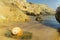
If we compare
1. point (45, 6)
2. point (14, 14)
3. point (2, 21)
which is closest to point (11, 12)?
point (14, 14)

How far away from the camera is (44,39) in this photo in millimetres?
8523

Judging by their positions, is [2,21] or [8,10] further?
[8,10]

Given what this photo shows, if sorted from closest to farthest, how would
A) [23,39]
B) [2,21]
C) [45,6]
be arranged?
[23,39] → [2,21] → [45,6]

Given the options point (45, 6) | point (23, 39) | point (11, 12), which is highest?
point (45, 6)

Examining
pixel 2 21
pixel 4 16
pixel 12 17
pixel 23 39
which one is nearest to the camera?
pixel 23 39

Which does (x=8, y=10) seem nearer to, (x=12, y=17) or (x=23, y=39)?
(x=12, y=17)

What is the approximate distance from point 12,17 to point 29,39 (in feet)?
25.0

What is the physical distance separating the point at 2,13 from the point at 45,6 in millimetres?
25637

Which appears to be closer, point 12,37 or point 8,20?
point 12,37

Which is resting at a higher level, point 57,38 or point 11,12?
point 11,12

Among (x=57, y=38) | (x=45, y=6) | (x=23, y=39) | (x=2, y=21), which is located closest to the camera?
(x=23, y=39)

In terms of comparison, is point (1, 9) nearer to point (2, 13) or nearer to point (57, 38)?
point (2, 13)

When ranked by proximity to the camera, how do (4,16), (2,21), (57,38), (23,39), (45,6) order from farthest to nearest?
(45,6), (4,16), (2,21), (57,38), (23,39)

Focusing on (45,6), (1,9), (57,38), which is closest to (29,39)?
(57,38)
